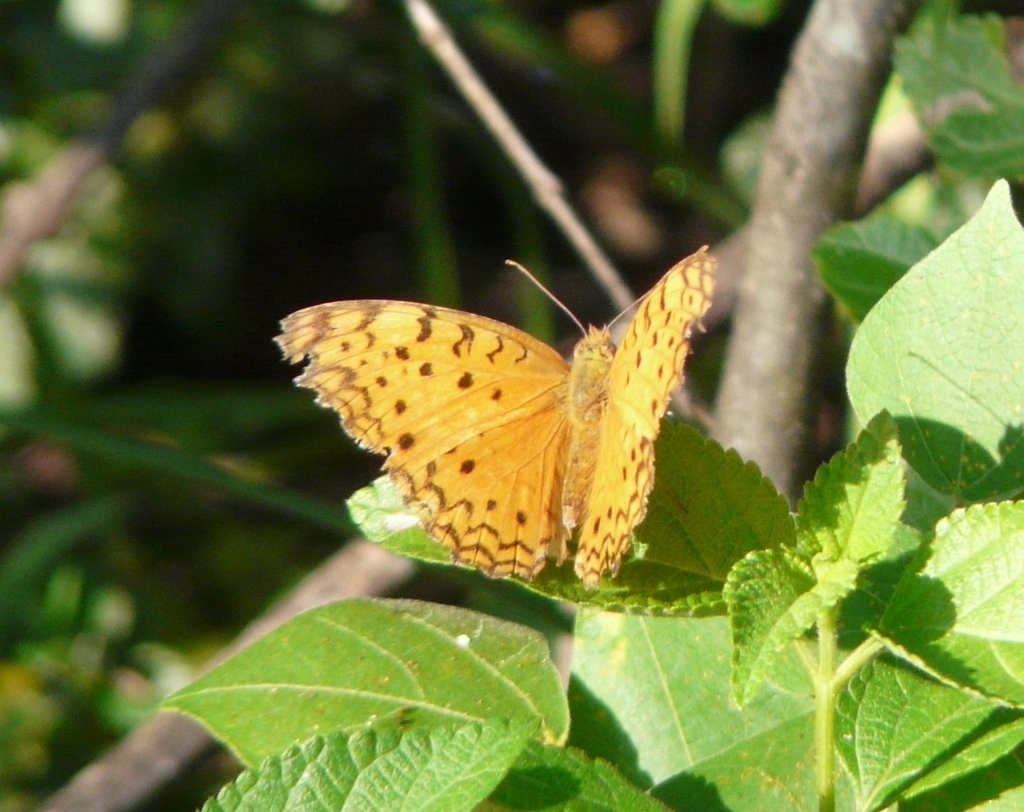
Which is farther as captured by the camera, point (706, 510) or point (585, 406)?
point (585, 406)

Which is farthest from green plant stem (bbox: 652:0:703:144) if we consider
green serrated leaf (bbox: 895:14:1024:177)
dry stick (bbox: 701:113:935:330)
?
green serrated leaf (bbox: 895:14:1024:177)

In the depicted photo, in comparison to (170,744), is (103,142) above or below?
above

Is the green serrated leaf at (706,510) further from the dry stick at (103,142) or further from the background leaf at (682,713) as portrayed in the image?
the dry stick at (103,142)

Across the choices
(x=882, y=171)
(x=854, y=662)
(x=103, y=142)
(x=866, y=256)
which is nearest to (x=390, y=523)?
(x=854, y=662)

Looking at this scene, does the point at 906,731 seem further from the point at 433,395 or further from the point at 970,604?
the point at 433,395

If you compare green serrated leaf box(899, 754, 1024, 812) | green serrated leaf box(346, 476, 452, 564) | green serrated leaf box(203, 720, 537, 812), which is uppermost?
green serrated leaf box(346, 476, 452, 564)

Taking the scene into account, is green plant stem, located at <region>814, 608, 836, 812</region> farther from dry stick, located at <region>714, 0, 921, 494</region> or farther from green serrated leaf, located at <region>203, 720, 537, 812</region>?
dry stick, located at <region>714, 0, 921, 494</region>

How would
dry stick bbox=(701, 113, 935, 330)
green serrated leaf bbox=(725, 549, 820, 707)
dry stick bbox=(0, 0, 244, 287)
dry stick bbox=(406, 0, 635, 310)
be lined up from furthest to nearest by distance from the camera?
dry stick bbox=(0, 0, 244, 287), dry stick bbox=(701, 113, 935, 330), dry stick bbox=(406, 0, 635, 310), green serrated leaf bbox=(725, 549, 820, 707)
